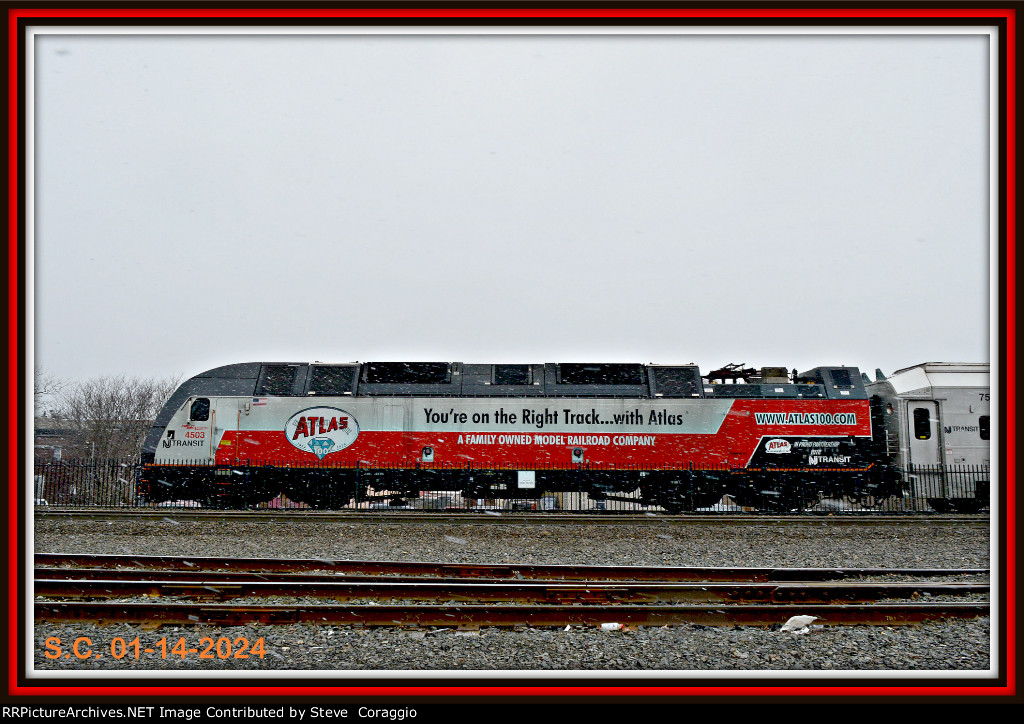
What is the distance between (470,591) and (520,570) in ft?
4.18

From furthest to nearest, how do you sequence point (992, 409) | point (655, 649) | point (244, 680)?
point (655, 649) → point (992, 409) → point (244, 680)

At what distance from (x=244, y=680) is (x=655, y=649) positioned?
9.98 feet

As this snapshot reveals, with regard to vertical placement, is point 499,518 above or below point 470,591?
below

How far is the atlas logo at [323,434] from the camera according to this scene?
530 inches

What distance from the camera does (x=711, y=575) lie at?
6938 millimetres

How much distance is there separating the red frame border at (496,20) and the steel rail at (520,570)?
3881 millimetres

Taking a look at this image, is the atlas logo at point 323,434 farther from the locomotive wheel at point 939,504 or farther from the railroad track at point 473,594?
the locomotive wheel at point 939,504

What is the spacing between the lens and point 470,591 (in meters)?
6.03

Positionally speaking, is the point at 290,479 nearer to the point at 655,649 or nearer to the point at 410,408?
the point at 410,408

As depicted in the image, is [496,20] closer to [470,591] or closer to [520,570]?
[470,591]

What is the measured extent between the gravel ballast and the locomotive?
94.8 inches

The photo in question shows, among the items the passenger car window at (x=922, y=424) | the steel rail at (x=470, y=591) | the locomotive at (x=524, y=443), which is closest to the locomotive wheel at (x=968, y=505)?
the locomotive at (x=524, y=443)

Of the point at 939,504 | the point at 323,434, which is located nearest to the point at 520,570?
the point at 323,434

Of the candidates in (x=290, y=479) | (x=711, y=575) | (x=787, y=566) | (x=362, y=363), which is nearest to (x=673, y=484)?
(x=787, y=566)
